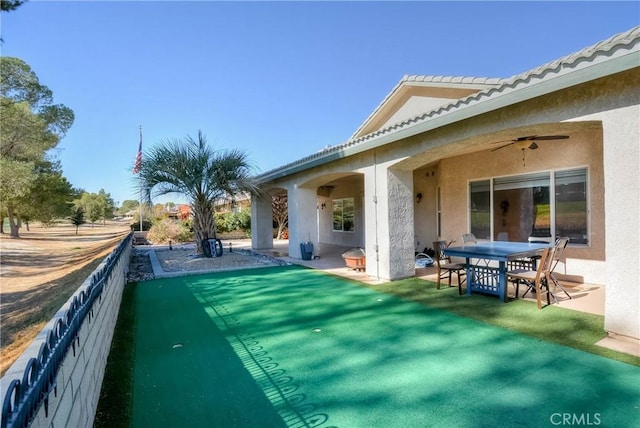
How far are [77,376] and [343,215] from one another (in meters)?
16.4

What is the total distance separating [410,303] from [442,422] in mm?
3900

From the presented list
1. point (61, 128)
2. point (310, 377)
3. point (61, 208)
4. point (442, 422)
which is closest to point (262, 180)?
point (310, 377)

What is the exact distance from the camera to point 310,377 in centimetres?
389

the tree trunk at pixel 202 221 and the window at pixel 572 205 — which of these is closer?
the window at pixel 572 205

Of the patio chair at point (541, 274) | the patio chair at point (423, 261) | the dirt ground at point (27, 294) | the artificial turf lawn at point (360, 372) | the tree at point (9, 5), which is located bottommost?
the dirt ground at point (27, 294)

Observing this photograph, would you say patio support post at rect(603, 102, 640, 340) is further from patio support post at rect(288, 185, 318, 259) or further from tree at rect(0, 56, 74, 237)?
tree at rect(0, 56, 74, 237)

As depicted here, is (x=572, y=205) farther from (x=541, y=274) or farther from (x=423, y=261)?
(x=423, y=261)

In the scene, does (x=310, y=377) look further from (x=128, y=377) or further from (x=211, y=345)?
(x=128, y=377)

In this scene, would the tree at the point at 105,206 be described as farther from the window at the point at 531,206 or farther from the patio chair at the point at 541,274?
the patio chair at the point at 541,274

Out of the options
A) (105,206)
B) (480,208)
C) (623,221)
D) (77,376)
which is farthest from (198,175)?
(105,206)

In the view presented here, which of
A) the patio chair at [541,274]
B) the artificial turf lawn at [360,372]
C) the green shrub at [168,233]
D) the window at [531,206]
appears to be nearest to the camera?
the artificial turf lawn at [360,372]

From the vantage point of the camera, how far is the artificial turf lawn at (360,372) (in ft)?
10.4

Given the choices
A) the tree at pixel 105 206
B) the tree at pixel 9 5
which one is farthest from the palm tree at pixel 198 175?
the tree at pixel 105 206

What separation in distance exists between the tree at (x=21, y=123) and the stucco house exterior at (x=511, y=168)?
14306mm
